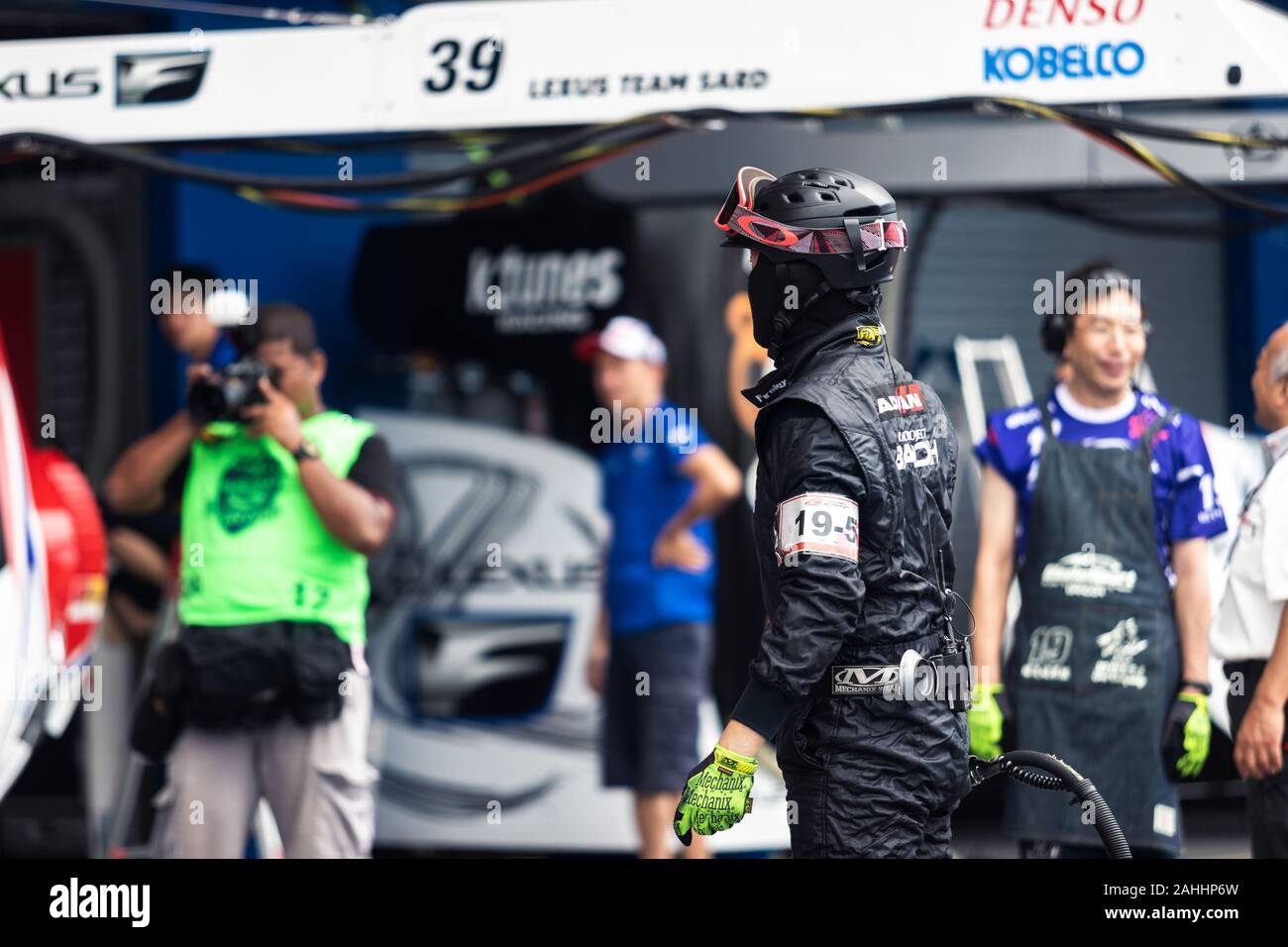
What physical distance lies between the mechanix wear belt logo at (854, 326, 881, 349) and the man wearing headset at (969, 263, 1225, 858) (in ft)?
4.91

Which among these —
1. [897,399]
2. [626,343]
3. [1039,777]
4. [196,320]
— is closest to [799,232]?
[897,399]

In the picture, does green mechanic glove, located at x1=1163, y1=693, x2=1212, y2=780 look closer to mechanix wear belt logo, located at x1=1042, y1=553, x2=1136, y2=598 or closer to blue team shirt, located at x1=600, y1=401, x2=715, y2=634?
mechanix wear belt logo, located at x1=1042, y1=553, x2=1136, y2=598

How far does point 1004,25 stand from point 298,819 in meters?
2.87

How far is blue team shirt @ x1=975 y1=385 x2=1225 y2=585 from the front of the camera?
533 centimetres

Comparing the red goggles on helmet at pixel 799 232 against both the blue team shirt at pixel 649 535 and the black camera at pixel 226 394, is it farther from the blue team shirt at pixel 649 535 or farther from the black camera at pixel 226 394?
the blue team shirt at pixel 649 535

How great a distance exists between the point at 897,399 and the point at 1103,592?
1.66 metres

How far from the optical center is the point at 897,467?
12.7 ft

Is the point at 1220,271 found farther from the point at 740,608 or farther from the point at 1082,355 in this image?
the point at 1082,355

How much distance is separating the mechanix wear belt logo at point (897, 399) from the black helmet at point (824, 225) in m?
0.23

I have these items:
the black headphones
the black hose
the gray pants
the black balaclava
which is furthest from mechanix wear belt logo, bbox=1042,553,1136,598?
the gray pants

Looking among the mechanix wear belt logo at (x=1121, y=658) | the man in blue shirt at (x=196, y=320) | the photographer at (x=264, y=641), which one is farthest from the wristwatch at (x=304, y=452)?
the mechanix wear belt logo at (x=1121, y=658)

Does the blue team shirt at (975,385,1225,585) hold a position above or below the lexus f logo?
below

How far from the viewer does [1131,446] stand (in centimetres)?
539

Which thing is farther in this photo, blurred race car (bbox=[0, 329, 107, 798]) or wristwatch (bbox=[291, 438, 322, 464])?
blurred race car (bbox=[0, 329, 107, 798])
